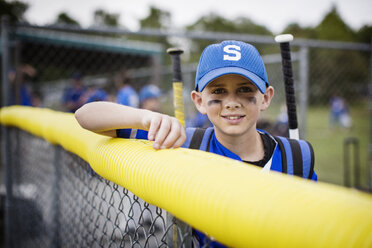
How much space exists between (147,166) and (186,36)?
351 cm

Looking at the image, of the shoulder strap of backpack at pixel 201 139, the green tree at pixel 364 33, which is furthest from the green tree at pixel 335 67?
the shoulder strap of backpack at pixel 201 139

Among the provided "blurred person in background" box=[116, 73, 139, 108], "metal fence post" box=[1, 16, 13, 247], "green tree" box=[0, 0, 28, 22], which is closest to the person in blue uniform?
"metal fence post" box=[1, 16, 13, 247]

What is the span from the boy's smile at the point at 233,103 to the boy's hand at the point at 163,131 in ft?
1.38

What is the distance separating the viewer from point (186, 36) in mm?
4016

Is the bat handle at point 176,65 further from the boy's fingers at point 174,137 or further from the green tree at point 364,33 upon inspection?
the green tree at point 364,33

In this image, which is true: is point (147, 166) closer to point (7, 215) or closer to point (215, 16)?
point (7, 215)

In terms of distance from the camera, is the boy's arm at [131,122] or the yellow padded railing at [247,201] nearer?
the yellow padded railing at [247,201]

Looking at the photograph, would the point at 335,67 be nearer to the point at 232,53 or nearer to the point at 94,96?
the point at 94,96

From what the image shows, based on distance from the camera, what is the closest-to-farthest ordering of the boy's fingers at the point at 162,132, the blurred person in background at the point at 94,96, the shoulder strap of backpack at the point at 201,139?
the boy's fingers at the point at 162,132 < the shoulder strap of backpack at the point at 201,139 < the blurred person in background at the point at 94,96

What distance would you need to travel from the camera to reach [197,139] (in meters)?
1.67

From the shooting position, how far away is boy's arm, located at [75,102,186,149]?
102cm

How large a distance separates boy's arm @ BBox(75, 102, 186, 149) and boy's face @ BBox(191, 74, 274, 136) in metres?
0.41

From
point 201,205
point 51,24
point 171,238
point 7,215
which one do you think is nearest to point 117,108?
point 171,238

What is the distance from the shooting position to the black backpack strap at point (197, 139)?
5.40ft
